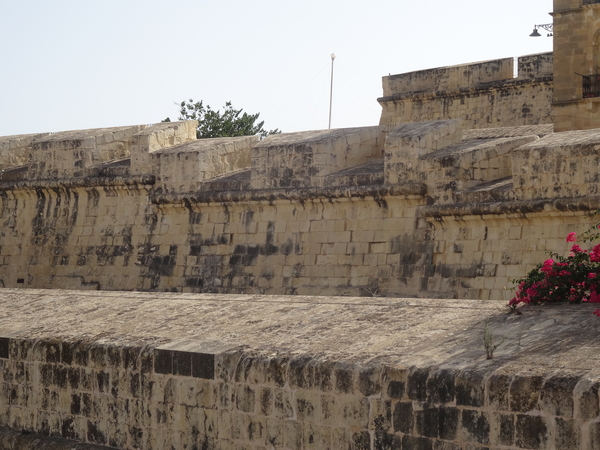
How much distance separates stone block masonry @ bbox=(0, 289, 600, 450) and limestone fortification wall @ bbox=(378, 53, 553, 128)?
1412 centimetres

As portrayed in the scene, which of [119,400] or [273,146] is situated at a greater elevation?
[273,146]

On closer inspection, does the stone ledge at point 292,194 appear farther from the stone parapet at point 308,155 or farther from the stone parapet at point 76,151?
the stone parapet at point 76,151

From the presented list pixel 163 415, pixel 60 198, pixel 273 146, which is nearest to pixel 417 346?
pixel 163 415

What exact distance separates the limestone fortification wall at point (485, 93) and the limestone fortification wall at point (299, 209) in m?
5.94

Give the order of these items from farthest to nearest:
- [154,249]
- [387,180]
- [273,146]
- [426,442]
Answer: [154,249], [273,146], [387,180], [426,442]

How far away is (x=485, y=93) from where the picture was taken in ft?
73.0

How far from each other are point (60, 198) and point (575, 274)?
10037mm

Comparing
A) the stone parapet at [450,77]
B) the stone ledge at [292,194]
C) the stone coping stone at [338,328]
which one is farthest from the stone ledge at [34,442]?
the stone parapet at [450,77]

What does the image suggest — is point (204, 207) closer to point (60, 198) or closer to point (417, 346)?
point (60, 198)

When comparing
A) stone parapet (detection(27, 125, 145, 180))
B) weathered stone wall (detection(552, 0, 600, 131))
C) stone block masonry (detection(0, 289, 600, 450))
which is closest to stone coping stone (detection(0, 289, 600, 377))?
stone block masonry (detection(0, 289, 600, 450))

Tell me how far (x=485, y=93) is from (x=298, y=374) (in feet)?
54.5

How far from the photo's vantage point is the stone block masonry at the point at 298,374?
17.9 feet

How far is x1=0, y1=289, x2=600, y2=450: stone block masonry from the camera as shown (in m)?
5.44

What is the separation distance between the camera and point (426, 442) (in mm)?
5797
